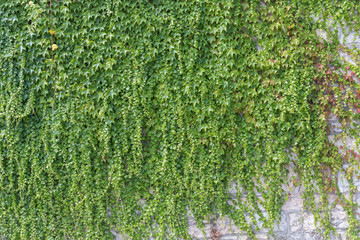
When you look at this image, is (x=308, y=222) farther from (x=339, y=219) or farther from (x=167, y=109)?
(x=167, y=109)

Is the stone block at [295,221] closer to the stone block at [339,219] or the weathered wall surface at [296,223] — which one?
the weathered wall surface at [296,223]

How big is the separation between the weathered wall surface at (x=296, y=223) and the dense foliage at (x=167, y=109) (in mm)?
107

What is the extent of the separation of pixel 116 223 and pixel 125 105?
149 cm

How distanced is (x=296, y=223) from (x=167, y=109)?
2.16 m

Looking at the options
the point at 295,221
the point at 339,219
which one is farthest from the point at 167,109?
the point at 339,219

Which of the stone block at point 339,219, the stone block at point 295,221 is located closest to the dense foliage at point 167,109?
the stone block at point 339,219

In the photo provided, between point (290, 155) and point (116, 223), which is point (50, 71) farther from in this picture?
point (290, 155)

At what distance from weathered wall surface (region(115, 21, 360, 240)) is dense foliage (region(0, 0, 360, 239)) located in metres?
0.11

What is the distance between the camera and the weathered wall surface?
129 inches

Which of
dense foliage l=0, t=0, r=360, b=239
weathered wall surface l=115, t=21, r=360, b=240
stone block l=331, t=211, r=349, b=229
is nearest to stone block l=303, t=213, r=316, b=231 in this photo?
weathered wall surface l=115, t=21, r=360, b=240

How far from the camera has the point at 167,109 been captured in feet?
10.6

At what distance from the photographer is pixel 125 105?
3266 millimetres

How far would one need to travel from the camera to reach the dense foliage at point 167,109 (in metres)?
3.20

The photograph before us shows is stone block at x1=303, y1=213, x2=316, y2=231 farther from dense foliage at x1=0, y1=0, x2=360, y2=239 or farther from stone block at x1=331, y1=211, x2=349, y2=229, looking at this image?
stone block at x1=331, y1=211, x2=349, y2=229
